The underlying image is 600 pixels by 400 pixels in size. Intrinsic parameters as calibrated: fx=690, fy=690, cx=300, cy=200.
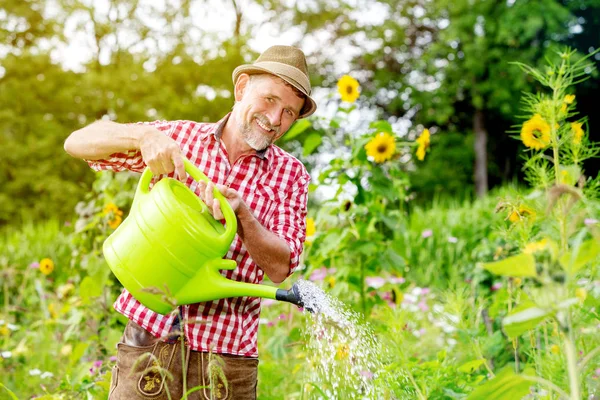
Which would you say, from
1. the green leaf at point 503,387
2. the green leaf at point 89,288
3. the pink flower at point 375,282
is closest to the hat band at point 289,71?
the green leaf at point 503,387

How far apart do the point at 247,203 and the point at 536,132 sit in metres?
0.74

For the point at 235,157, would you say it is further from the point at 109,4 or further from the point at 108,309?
the point at 109,4

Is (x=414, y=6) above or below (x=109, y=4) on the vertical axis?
above

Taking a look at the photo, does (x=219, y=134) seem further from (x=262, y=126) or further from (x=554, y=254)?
(x=554, y=254)

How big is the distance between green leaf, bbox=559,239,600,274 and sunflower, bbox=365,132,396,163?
2.10 metres

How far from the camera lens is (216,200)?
144cm

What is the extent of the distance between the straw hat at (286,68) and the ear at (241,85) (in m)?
0.01

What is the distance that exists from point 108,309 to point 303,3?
12368 mm

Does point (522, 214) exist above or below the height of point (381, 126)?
below

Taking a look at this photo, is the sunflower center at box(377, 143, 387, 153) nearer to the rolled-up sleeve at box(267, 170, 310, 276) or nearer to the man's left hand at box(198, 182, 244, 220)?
the rolled-up sleeve at box(267, 170, 310, 276)

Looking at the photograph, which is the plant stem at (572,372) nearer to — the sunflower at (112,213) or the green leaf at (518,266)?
the green leaf at (518,266)

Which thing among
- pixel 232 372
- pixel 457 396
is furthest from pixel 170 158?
pixel 457 396

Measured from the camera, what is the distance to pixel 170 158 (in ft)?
4.88

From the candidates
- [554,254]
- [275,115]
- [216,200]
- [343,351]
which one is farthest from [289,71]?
[554,254]
